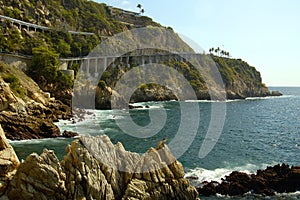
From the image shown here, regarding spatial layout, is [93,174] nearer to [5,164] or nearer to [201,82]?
[5,164]

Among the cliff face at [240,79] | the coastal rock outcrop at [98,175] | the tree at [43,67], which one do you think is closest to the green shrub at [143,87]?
the tree at [43,67]

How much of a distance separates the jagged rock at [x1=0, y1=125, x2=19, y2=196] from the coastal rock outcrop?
47 centimetres

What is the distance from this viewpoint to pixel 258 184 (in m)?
28.1

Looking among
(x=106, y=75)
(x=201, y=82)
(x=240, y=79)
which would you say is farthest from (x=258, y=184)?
(x=240, y=79)

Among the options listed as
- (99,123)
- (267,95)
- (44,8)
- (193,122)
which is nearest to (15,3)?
(44,8)

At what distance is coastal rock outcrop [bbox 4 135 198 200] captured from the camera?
16.7 m

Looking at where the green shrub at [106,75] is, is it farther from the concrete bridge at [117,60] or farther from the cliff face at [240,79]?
the cliff face at [240,79]

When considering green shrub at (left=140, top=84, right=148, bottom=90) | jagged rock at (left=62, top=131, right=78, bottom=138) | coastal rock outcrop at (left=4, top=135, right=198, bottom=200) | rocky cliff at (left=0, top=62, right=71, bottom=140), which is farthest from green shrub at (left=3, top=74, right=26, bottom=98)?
green shrub at (left=140, top=84, right=148, bottom=90)

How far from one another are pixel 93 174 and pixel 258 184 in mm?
16545

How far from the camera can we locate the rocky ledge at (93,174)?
1672 centimetres

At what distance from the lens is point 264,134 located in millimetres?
60500

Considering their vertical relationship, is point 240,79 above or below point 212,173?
above

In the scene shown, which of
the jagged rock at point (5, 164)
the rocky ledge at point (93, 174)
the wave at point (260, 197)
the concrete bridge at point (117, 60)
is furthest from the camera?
the concrete bridge at point (117, 60)

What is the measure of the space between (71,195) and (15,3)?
314 ft
